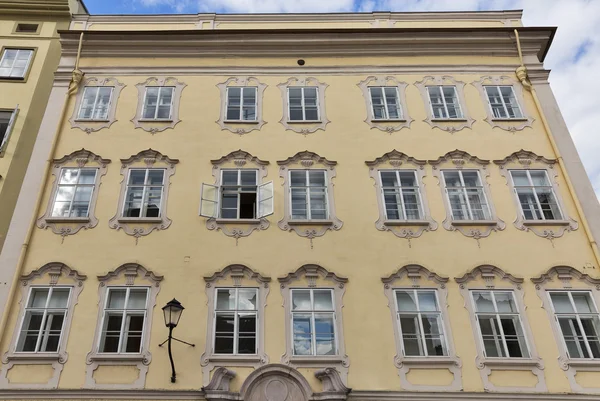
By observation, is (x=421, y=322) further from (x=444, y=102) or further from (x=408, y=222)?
(x=444, y=102)

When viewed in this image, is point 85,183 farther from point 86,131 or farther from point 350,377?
point 350,377

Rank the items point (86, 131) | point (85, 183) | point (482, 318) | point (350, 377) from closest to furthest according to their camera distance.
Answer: point (350, 377) < point (482, 318) < point (85, 183) < point (86, 131)

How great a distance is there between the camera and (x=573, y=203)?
1313 cm

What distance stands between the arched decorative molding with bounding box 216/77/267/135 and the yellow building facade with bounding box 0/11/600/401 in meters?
0.05

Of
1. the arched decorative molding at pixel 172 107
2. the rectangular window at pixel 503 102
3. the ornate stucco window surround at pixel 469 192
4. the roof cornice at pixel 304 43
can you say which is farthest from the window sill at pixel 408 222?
the arched decorative molding at pixel 172 107

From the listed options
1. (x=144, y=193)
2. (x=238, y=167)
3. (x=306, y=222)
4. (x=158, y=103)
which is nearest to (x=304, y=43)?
(x=158, y=103)

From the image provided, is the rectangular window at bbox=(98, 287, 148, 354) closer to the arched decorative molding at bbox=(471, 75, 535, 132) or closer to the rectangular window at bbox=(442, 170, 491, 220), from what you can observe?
the rectangular window at bbox=(442, 170, 491, 220)

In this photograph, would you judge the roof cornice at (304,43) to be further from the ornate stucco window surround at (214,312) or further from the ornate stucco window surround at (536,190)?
the ornate stucco window surround at (214,312)

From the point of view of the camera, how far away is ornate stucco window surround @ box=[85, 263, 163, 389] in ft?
35.6

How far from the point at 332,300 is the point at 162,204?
16.3ft

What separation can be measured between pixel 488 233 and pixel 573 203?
2.49m

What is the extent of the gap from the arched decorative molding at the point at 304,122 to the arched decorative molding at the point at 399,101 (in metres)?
1.22

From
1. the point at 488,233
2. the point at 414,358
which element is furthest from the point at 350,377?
the point at 488,233

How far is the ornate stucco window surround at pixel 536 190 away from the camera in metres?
12.7
